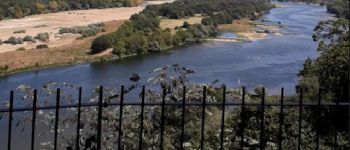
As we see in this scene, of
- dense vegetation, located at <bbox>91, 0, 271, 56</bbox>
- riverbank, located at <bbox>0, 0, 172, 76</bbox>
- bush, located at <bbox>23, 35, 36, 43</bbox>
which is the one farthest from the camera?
bush, located at <bbox>23, 35, 36, 43</bbox>

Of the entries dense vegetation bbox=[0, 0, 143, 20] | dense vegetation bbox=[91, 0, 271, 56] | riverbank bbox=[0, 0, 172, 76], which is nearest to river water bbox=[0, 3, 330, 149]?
riverbank bbox=[0, 0, 172, 76]

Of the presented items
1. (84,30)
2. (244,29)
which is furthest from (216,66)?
(244,29)

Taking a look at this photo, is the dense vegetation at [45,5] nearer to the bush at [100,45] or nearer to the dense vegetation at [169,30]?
the dense vegetation at [169,30]

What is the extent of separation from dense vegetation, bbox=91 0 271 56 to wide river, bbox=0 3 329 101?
56.4 inches

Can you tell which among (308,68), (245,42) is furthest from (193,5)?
(308,68)

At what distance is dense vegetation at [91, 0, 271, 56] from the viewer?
106ft

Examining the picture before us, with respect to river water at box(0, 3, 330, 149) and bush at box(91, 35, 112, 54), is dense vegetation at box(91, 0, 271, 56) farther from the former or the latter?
river water at box(0, 3, 330, 149)

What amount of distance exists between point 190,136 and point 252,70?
59.0 feet

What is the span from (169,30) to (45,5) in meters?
19.2

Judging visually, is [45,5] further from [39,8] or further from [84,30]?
[84,30]

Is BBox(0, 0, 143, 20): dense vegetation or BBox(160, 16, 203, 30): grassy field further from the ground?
BBox(0, 0, 143, 20): dense vegetation

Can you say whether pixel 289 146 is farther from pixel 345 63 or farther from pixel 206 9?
pixel 206 9

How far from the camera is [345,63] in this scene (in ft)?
39.1

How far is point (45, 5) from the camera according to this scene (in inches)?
2115
